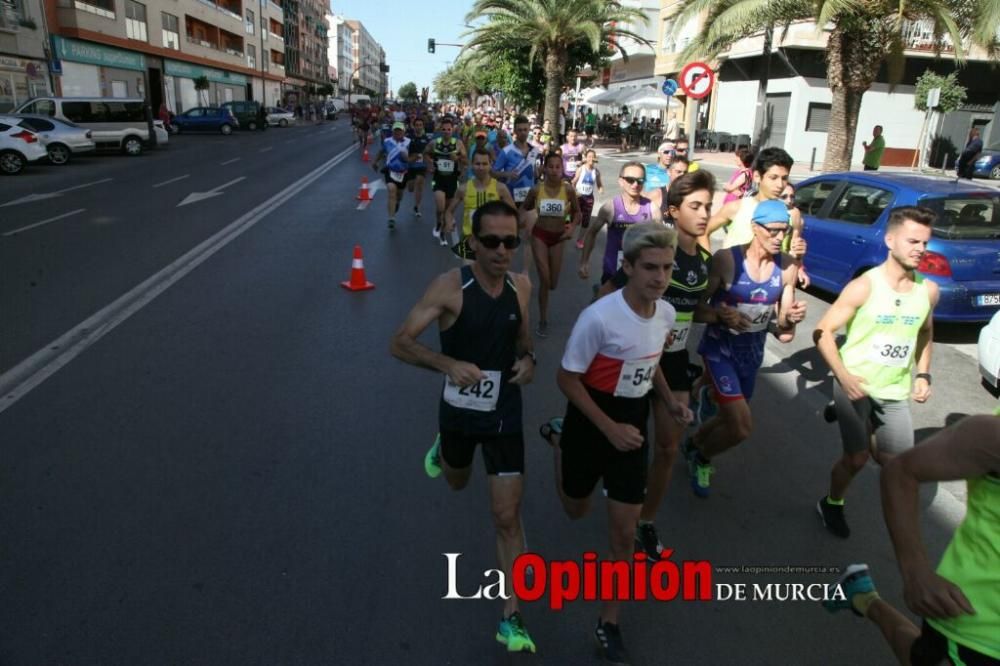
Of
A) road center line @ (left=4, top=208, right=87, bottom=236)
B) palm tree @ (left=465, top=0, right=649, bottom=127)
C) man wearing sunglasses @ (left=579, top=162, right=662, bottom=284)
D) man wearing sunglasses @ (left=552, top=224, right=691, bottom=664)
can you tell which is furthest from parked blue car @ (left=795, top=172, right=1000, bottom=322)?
palm tree @ (left=465, top=0, right=649, bottom=127)

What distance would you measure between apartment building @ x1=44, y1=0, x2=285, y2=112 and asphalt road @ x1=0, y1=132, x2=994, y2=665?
31.5m

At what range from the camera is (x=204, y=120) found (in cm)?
4225

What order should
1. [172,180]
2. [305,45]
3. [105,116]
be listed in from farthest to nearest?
[305,45], [105,116], [172,180]

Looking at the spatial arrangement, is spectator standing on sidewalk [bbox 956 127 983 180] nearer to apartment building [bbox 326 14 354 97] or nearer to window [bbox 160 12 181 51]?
window [bbox 160 12 181 51]

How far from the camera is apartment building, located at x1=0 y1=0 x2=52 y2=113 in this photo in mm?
A: 28484

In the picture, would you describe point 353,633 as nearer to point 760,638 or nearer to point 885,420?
point 760,638

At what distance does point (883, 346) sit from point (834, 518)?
39.5 inches

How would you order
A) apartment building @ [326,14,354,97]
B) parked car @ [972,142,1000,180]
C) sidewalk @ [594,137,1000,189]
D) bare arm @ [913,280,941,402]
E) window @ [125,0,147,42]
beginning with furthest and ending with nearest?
apartment building @ [326,14,354,97] → window @ [125,0,147,42] → sidewalk @ [594,137,1000,189] → parked car @ [972,142,1000,180] → bare arm @ [913,280,941,402]

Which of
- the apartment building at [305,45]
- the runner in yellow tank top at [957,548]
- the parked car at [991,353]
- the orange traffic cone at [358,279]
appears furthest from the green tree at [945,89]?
the apartment building at [305,45]

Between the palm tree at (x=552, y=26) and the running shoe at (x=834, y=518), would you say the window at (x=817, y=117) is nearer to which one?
the palm tree at (x=552, y=26)

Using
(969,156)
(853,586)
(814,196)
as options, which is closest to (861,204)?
(814,196)

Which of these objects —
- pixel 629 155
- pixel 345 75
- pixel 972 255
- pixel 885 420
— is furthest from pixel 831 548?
pixel 345 75

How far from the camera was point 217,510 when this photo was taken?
3.88 m

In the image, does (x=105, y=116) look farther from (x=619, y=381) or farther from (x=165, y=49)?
(x=619, y=381)
